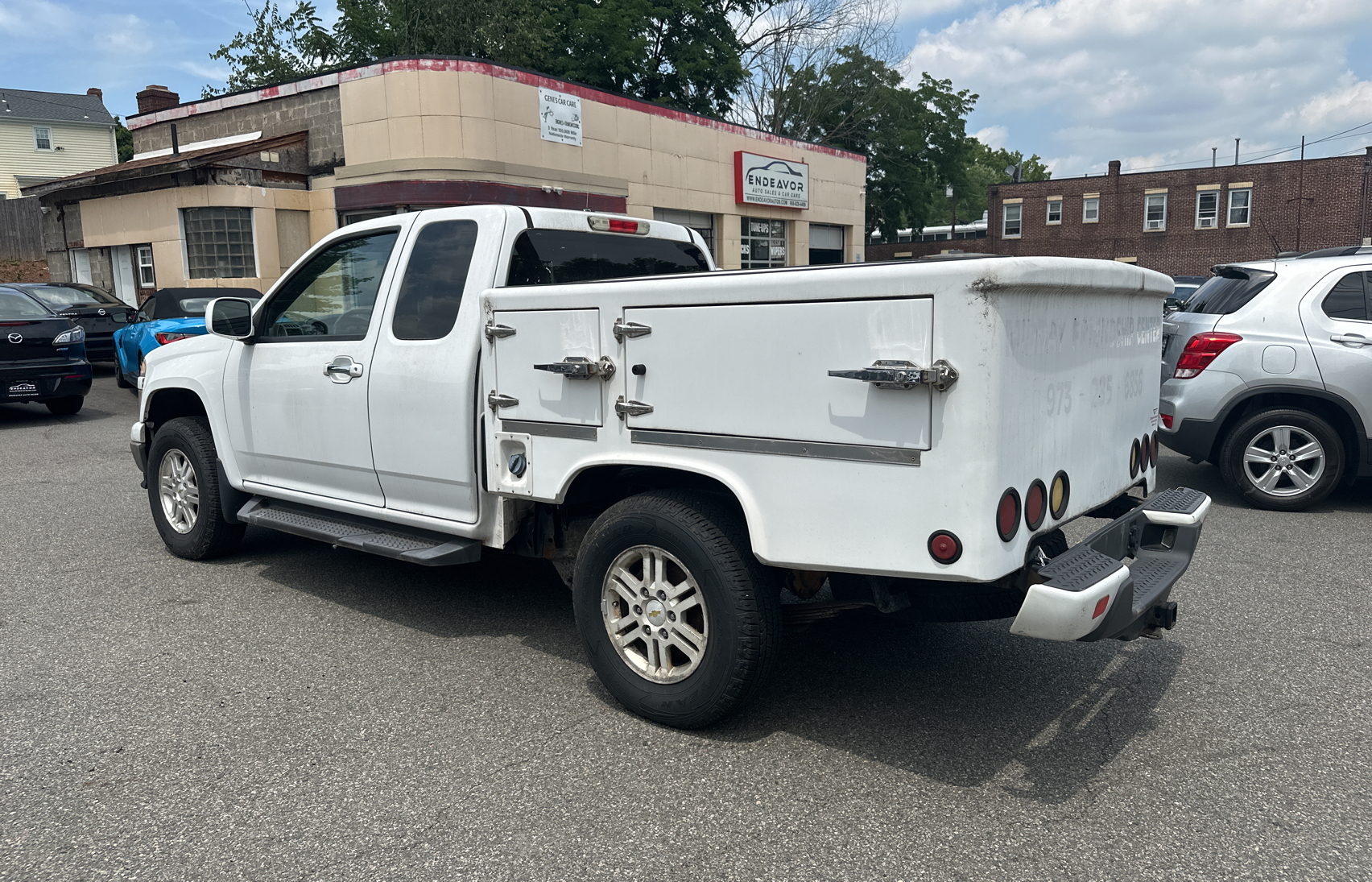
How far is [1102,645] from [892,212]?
4691 centimetres

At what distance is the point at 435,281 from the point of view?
177 inches

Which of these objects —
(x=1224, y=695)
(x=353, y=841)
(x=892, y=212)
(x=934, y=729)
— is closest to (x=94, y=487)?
(x=353, y=841)

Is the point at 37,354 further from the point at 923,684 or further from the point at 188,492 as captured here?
the point at 923,684

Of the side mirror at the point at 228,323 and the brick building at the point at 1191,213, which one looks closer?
the side mirror at the point at 228,323

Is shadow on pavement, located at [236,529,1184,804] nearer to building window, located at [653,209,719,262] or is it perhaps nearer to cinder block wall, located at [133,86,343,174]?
cinder block wall, located at [133,86,343,174]

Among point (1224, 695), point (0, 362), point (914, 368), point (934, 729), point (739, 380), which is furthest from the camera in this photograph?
point (0, 362)

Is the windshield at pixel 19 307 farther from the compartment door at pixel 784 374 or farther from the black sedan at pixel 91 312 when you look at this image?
the compartment door at pixel 784 374

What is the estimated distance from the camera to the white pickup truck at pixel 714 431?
2.97 meters

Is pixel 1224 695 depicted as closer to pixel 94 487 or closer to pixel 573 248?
pixel 573 248

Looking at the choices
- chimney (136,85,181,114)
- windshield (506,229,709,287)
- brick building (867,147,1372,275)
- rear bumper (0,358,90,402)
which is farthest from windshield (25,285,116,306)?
brick building (867,147,1372,275)

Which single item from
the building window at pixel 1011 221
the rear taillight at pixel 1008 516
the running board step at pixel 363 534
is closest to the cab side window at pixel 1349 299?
the rear taillight at pixel 1008 516

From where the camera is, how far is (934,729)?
145 inches

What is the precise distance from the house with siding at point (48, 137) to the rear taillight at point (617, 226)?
55.3m

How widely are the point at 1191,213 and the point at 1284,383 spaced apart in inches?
1754
